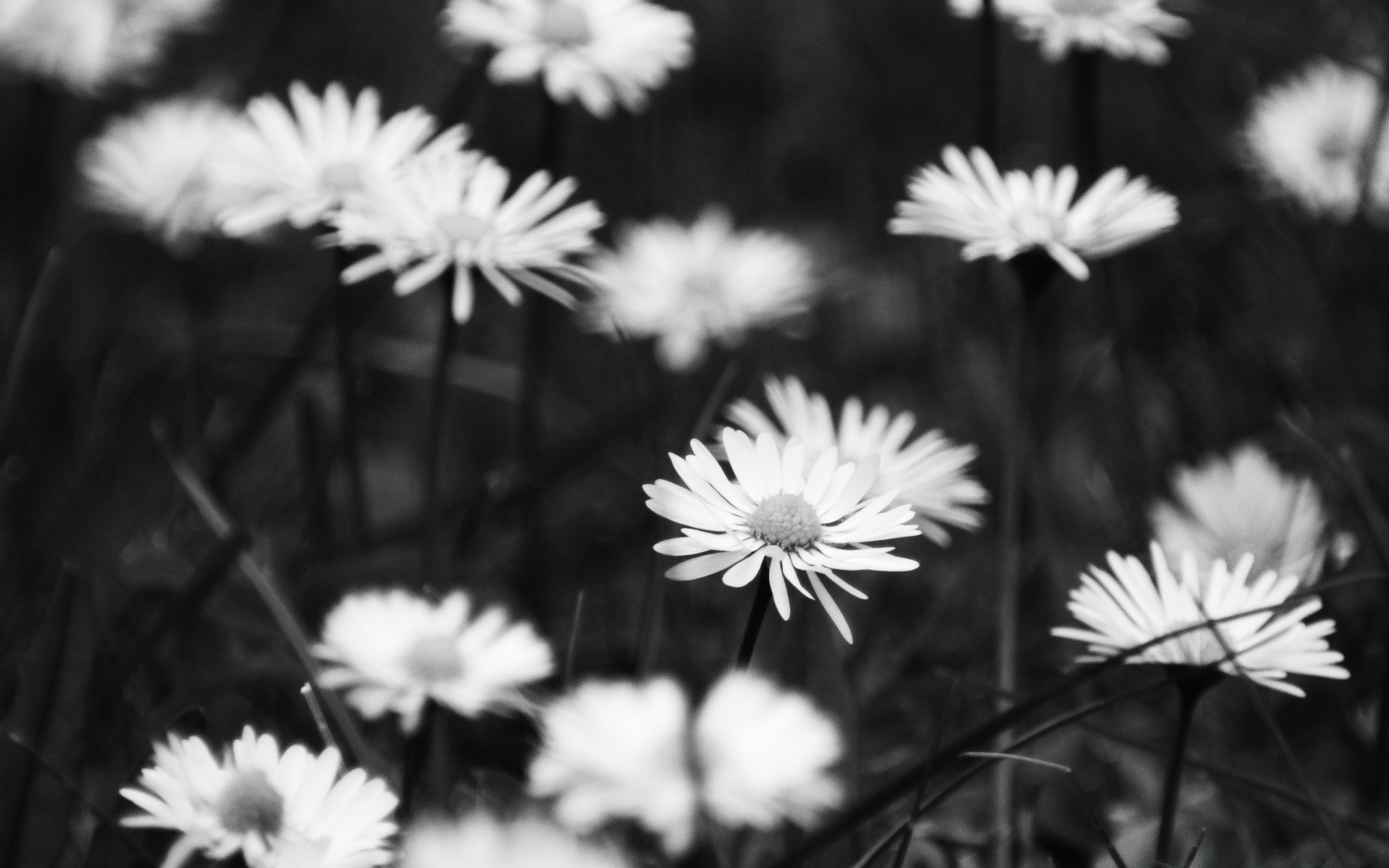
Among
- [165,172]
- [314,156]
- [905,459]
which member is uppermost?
[165,172]

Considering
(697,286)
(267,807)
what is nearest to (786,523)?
(267,807)

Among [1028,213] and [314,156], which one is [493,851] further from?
[314,156]

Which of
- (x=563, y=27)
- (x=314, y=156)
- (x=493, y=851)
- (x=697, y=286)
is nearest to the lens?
(x=493, y=851)

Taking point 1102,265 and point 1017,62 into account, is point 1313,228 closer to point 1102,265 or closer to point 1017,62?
point 1017,62

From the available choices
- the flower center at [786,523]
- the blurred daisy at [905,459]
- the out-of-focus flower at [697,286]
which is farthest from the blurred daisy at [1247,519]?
the flower center at [786,523]

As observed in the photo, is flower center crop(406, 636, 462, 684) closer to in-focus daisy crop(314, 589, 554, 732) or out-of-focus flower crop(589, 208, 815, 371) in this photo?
in-focus daisy crop(314, 589, 554, 732)

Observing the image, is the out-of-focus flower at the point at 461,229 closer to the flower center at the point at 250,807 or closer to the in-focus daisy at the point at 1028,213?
the in-focus daisy at the point at 1028,213
